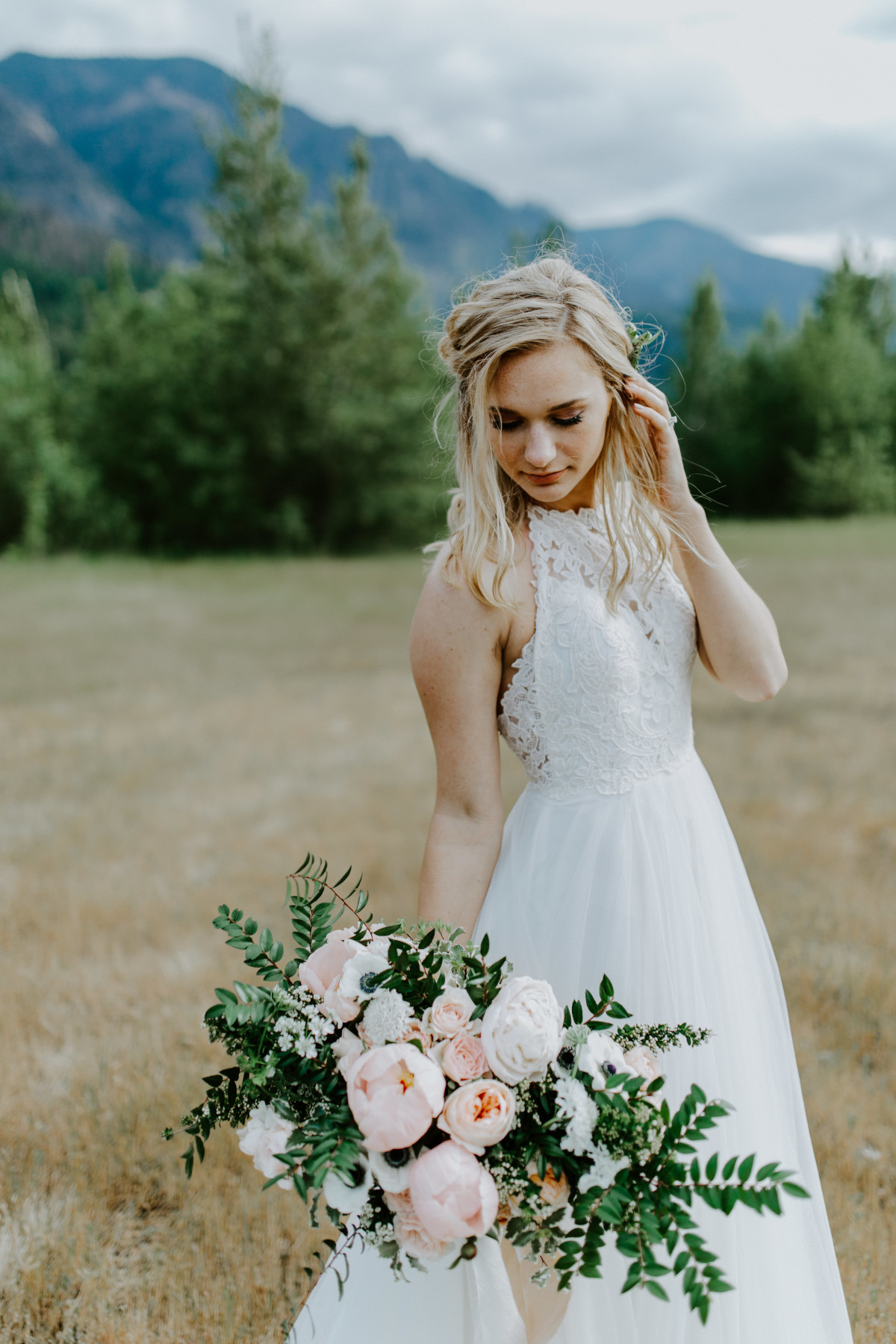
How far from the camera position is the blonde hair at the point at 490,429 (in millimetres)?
2170

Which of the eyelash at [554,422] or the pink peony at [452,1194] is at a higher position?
the eyelash at [554,422]

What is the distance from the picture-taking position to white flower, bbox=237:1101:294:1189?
4.64 ft

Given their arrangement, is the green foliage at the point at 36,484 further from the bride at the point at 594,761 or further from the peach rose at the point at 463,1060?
the peach rose at the point at 463,1060

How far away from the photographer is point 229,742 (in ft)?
33.8

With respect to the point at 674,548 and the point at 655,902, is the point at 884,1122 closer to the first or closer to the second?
the point at 655,902

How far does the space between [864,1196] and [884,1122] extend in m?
0.56

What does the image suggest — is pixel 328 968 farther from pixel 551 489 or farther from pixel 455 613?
pixel 551 489

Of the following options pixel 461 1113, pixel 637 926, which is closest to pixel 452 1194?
pixel 461 1113

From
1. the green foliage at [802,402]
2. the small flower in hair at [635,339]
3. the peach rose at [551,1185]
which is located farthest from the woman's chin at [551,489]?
the green foliage at [802,402]

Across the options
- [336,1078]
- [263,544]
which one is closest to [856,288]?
[263,544]

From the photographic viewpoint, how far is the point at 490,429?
2.25 metres

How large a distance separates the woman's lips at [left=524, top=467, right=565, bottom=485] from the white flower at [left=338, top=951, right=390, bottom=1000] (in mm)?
1220

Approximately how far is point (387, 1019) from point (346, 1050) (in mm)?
92

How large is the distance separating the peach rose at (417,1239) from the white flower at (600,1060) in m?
0.32
